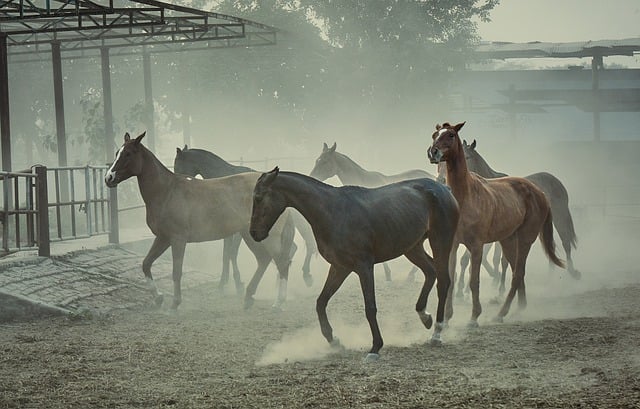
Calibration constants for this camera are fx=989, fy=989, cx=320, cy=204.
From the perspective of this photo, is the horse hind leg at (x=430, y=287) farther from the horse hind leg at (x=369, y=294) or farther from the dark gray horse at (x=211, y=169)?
the dark gray horse at (x=211, y=169)

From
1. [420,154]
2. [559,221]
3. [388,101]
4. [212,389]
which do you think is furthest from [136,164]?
[420,154]

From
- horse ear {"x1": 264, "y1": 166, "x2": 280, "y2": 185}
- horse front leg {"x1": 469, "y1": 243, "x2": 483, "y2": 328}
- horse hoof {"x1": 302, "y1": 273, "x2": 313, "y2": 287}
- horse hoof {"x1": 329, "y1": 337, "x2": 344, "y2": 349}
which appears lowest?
horse hoof {"x1": 302, "y1": 273, "x2": 313, "y2": 287}

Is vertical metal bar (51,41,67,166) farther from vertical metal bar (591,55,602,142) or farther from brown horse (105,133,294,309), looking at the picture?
vertical metal bar (591,55,602,142)

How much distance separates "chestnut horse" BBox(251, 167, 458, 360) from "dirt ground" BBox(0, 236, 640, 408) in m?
0.54

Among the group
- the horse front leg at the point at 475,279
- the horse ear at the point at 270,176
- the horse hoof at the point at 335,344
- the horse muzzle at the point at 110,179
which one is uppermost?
the horse ear at the point at 270,176

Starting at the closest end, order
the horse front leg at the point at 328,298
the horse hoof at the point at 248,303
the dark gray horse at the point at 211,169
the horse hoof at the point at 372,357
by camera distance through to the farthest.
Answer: the horse hoof at the point at 372,357 < the horse front leg at the point at 328,298 < the horse hoof at the point at 248,303 < the dark gray horse at the point at 211,169

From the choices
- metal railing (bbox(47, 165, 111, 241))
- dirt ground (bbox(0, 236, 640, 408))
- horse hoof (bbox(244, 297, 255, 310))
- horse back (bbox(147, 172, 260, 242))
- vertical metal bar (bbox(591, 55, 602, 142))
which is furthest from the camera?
vertical metal bar (bbox(591, 55, 602, 142))

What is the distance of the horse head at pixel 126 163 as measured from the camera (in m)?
12.1

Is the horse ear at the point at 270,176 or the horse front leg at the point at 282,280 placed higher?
the horse ear at the point at 270,176

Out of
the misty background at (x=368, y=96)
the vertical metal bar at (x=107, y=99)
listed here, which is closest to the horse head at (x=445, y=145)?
the vertical metal bar at (x=107, y=99)

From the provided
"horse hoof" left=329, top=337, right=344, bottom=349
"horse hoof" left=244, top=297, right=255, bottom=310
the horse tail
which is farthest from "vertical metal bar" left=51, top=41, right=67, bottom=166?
"horse hoof" left=329, top=337, right=344, bottom=349

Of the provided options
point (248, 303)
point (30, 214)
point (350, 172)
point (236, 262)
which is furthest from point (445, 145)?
point (30, 214)

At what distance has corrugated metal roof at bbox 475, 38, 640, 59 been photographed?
39.4 meters

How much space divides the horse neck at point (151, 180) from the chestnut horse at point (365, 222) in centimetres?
408
